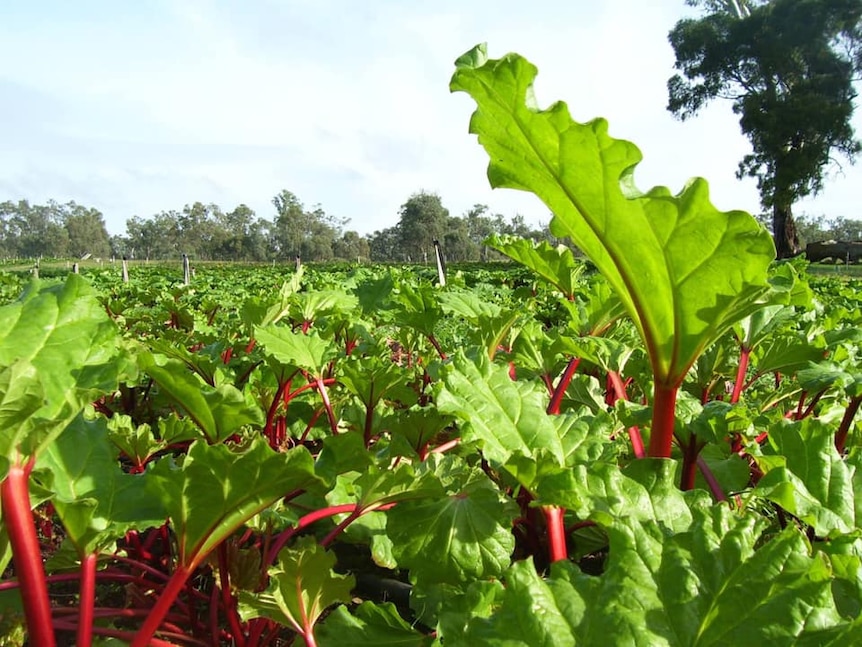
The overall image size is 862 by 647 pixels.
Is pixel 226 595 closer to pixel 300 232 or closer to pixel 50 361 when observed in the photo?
pixel 50 361

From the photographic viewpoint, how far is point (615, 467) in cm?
78

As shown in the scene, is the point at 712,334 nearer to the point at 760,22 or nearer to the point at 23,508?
the point at 23,508

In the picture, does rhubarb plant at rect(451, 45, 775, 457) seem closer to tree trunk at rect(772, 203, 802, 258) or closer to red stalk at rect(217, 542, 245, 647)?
red stalk at rect(217, 542, 245, 647)

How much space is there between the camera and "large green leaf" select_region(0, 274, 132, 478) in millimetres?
629

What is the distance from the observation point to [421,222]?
268 ft

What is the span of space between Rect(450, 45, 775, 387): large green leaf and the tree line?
80009 mm

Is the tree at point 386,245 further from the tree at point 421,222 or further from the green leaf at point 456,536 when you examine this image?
the green leaf at point 456,536

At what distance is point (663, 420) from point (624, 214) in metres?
0.33

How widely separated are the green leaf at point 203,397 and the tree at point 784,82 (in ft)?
106

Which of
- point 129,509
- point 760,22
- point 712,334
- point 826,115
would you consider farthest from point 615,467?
point 760,22

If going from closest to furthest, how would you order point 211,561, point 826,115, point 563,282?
point 211,561 < point 563,282 < point 826,115

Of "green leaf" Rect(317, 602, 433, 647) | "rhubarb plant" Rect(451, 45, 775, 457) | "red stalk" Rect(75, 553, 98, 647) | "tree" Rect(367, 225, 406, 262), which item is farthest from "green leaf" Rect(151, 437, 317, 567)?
"tree" Rect(367, 225, 406, 262)

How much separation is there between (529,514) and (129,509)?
727mm

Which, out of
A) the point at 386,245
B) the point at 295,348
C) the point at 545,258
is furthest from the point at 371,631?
the point at 386,245
